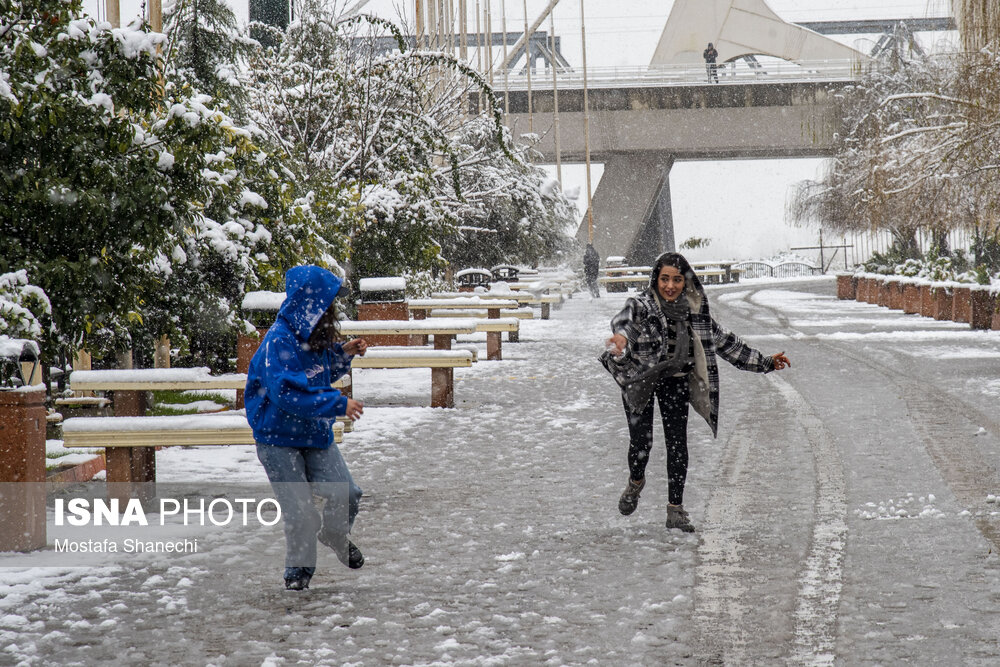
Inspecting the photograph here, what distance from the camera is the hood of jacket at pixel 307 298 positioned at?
5578mm

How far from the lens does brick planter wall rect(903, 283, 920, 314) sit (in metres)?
27.8

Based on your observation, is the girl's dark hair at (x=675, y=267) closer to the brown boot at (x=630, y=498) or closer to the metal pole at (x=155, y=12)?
the brown boot at (x=630, y=498)

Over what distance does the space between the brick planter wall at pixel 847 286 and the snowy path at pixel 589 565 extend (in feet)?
85.7

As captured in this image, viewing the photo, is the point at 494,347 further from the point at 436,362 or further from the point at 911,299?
the point at 911,299

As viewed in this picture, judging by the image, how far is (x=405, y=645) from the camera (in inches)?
191

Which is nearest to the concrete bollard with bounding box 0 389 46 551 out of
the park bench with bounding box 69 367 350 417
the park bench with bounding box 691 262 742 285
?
the park bench with bounding box 69 367 350 417

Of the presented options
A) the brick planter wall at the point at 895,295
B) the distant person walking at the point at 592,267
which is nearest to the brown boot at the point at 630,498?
the brick planter wall at the point at 895,295

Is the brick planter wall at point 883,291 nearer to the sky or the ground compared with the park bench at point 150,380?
nearer to the ground

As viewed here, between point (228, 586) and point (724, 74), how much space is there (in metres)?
52.4

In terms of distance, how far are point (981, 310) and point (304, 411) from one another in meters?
19.1

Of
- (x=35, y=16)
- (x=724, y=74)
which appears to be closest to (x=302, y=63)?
(x=35, y=16)

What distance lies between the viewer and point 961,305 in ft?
80.1

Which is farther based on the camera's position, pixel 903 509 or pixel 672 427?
pixel 903 509

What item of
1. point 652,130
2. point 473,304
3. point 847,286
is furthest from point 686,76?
point 473,304
